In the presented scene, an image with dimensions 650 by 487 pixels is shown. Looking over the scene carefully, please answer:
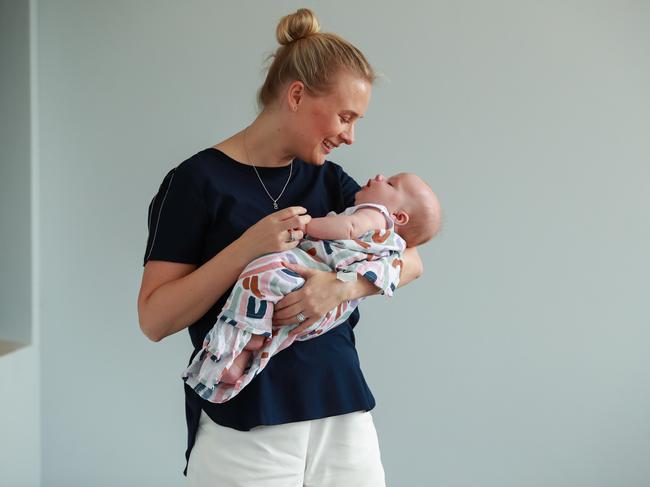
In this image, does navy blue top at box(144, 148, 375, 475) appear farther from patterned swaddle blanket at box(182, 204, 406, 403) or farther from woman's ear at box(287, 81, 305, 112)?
woman's ear at box(287, 81, 305, 112)

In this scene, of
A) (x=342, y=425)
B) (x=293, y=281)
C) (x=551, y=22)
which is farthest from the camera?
(x=551, y=22)

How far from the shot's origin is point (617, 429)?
2.64 m

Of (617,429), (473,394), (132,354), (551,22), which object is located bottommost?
(617,429)

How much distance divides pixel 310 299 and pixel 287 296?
5 centimetres

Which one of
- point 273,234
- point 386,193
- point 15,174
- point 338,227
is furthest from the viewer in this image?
point 15,174

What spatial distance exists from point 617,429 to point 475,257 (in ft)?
2.63

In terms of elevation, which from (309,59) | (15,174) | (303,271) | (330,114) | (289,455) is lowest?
(289,455)

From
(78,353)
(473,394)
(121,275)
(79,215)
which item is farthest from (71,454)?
(473,394)

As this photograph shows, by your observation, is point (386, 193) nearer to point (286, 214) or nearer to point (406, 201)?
point (406, 201)

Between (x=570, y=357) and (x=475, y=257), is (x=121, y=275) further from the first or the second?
(x=570, y=357)

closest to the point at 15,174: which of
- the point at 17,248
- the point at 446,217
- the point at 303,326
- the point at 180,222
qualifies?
the point at 17,248

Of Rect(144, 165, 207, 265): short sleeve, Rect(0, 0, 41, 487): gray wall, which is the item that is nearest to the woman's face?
Rect(144, 165, 207, 265): short sleeve

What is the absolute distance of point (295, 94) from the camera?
1.48 metres

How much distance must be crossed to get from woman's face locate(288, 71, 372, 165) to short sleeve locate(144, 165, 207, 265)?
24cm
